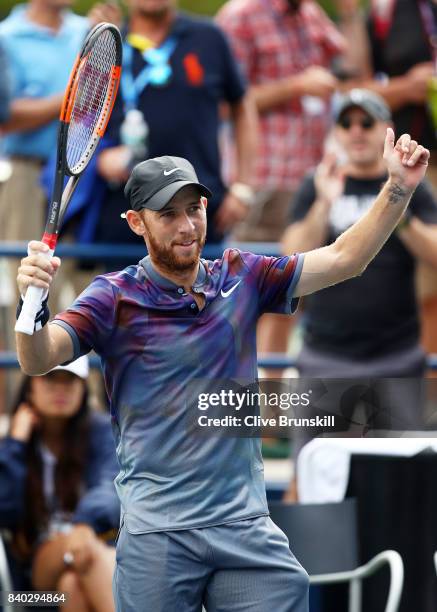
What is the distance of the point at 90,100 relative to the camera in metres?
4.31

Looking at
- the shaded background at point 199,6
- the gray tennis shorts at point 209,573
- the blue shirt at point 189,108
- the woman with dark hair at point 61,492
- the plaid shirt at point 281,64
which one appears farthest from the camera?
the shaded background at point 199,6

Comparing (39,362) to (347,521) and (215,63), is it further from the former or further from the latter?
(215,63)

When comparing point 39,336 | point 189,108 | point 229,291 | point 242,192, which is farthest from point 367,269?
point 39,336

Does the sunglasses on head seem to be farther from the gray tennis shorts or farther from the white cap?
the gray tennis shorts

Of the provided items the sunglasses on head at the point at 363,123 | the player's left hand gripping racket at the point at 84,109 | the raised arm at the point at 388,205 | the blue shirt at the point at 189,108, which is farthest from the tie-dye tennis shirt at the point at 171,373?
the blue shirt at the point at 189,108

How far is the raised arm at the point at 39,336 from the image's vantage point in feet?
12.2

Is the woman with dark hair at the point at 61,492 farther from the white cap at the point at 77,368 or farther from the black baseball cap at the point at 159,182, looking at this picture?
the black baseball cap at the point at 159,182

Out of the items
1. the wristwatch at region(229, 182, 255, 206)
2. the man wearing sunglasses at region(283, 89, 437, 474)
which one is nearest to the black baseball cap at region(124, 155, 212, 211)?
the man wearing sunglasses at region(283, 89, 437, 474)

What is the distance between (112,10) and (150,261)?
2.77 metres

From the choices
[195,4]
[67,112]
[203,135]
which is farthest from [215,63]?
[195,4]

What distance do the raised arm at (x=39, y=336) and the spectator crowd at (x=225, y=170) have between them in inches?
70.2

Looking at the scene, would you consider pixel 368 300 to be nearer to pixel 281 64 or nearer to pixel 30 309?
pixel 281 64

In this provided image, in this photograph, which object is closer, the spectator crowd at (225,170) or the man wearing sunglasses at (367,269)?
the spectator crowd at (225,170)

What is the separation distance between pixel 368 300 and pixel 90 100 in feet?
8.50
